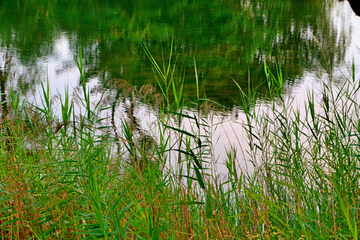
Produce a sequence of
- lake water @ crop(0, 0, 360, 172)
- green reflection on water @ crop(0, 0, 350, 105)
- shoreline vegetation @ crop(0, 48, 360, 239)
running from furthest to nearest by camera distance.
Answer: green reflection on water @ crop(0, 0, 350, 105)
lake water @ crop(0, 0, 360, 172)
shoreline vegetation @ crop(0, 48, 360, 239)

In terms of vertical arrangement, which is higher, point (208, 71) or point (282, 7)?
point (282, 7)

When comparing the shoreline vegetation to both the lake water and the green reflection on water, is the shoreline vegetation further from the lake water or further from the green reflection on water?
the green reflection on water

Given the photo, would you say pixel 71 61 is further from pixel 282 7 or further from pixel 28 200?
pixel 282 7

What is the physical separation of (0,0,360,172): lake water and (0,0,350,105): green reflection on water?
2 cm

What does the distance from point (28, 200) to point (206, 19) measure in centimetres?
1021

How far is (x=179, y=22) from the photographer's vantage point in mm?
→ 10578

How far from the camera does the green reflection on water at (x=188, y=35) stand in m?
6.48

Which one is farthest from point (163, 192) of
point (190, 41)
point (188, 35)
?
point (188, 35)

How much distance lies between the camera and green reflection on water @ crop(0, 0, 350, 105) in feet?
21.2

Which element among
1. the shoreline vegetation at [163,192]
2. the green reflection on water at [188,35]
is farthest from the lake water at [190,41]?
the shoreline vegetation at [163,192]

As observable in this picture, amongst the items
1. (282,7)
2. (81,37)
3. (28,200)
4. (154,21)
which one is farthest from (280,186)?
(282,7)

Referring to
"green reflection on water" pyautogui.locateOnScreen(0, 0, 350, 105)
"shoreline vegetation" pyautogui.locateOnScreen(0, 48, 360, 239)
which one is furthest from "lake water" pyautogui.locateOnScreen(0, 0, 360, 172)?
"shoreline vegetation" pyautogui.locateOnScreen(0, 48, 360, 239)

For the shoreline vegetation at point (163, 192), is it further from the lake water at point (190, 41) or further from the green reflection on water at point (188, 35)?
the green reflection on water at point (188, 35)

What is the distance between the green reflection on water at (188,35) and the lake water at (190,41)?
19 mm
